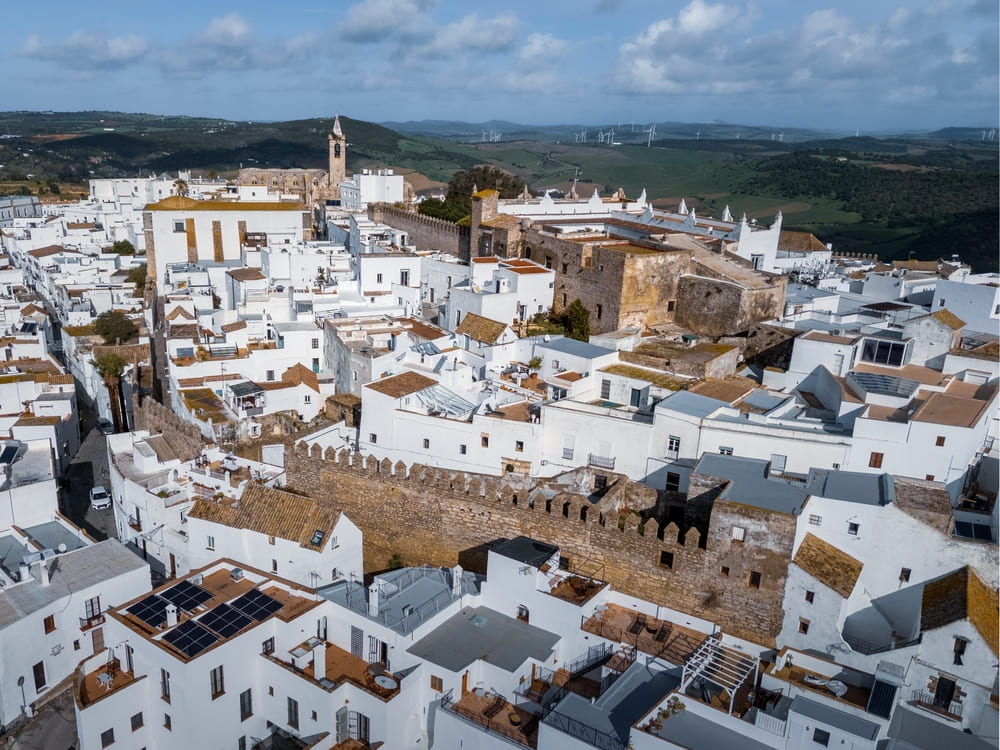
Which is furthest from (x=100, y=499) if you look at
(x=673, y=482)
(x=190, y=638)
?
(x=673, y=482)

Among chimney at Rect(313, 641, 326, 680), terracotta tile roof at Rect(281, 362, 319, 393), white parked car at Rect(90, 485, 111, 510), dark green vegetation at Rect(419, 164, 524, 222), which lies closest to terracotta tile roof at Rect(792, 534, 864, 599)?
chimney at Rect(313, 641, 326, 680)

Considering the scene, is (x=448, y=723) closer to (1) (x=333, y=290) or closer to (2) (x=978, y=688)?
(2) (x=978, y=688)

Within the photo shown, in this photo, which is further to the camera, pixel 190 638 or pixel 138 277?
pixel 138 277

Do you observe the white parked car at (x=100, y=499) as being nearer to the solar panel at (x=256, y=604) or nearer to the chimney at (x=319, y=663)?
the solar panel at (x=256, y=604)

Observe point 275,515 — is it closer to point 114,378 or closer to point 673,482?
point 673,482

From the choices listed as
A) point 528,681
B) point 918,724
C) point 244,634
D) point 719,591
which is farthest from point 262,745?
point 918,724

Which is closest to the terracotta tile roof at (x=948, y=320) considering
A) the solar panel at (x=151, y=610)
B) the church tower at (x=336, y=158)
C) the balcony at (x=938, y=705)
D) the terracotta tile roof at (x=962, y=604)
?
the terracotta tile roof at (x=962, y=604)

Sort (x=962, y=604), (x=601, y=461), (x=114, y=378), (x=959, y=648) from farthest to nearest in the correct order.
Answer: (x=114, y=378), (x=601, y=461), (x=962, y=604), (x=959, y=648)
